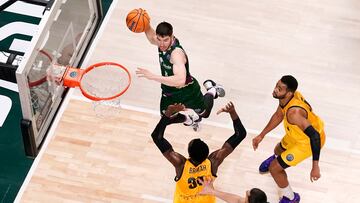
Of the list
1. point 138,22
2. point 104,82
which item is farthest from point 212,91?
point 138,22

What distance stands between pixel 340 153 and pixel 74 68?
3.62m

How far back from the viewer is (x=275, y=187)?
7.46 meters

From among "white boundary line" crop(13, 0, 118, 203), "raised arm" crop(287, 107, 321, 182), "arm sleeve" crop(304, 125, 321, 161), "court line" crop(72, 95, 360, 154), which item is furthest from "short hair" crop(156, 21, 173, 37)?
"white boundary line" crop(13, 0, 118, 203)

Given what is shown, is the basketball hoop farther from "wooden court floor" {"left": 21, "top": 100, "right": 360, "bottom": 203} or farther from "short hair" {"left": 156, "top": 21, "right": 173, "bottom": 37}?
"short hair" {"left": 156, "top": 21, "right": 173, "bottom": 37}

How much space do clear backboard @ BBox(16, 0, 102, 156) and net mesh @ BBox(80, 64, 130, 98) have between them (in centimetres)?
32

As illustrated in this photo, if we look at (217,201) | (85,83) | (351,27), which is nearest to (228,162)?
(217,201)

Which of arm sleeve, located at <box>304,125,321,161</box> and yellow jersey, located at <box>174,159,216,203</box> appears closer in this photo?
yellow jersey, located at <box>174,159,216,203</box>

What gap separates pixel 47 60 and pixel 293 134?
9.52ft

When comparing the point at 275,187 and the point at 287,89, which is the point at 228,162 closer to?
the point at 275,187

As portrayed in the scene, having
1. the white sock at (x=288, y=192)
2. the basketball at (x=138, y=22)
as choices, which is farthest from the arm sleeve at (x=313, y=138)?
the basketball at (x=138, y=22)

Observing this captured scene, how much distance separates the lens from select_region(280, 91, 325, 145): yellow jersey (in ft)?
20.5

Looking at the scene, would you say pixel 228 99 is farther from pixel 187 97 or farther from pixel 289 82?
pixel 289 82

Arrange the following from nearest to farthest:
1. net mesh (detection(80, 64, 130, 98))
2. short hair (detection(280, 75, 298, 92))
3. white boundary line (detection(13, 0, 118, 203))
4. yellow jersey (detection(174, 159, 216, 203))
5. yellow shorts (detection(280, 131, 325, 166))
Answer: yellow jersey (detection(174, 159, 216, 203))
short hair (detection(280, 75, 298, 92))
yellow shorts (detection(280, 131, 325, 166))
white boundary line (detection(13, 0, 118, 203))
net mesh (detection(80, 64, 130, 98))

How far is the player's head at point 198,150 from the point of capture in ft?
19.0
